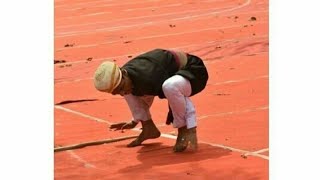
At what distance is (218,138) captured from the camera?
4.74 metres

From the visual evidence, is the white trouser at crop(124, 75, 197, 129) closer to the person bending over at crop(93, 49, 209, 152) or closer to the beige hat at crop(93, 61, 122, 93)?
the person bending over at crop(93, 49, 209, 152)

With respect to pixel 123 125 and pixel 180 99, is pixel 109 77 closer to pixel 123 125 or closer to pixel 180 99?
pixel 180 99

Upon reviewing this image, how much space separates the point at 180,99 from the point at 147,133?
411 mm

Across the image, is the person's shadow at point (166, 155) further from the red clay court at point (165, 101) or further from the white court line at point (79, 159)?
the white court line at point (79, 159)

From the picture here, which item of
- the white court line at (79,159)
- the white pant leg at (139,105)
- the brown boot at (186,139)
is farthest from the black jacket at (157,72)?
the white court line at (79,159)

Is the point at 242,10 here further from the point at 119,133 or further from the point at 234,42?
the point at 119,133

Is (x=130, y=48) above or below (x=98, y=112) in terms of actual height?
above

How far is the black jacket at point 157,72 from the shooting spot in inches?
167

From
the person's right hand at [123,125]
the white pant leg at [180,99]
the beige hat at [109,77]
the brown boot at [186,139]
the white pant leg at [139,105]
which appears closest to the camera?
the beige hat at [109,77]

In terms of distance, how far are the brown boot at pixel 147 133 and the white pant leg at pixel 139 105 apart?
0.21 ft

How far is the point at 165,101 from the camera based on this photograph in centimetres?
607

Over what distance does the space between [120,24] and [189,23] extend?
1.29m

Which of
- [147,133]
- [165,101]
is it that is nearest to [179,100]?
[147,133]

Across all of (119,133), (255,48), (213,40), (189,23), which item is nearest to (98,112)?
(119,133)
